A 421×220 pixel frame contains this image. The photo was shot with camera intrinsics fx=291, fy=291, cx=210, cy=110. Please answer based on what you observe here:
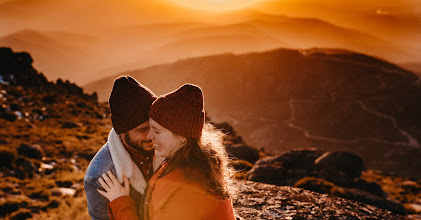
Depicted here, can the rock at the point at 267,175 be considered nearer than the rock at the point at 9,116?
Yes

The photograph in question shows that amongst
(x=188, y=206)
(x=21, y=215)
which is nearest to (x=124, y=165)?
(x=188, y=206)

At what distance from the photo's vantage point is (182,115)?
2.51 m

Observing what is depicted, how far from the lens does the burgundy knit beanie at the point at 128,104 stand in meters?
2.78

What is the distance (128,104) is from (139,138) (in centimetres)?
36

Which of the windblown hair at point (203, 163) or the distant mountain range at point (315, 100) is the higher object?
the windblown hair at point (203, 163)

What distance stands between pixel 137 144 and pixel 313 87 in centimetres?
11313

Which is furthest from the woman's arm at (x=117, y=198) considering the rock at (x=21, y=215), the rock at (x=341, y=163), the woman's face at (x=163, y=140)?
the rock at (x=341, y=163)

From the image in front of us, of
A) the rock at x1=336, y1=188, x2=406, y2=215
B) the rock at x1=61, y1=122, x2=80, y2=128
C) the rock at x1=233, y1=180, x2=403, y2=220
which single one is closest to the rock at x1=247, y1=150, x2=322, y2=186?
the rock at x1=336, y1=188, x2=406, y2=215

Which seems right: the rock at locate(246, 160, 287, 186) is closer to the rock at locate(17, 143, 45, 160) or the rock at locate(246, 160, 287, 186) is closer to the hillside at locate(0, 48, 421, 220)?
the hillside at locate(0, 48, 421, 220)

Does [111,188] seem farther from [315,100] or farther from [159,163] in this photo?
[315,100]

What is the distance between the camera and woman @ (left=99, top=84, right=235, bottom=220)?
2.44 metres

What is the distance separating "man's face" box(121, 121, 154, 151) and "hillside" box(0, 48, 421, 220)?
81cm

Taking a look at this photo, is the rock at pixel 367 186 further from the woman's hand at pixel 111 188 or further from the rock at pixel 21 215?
the woman's hand at pixel 111 188

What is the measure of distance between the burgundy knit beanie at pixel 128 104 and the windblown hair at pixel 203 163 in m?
0.54
